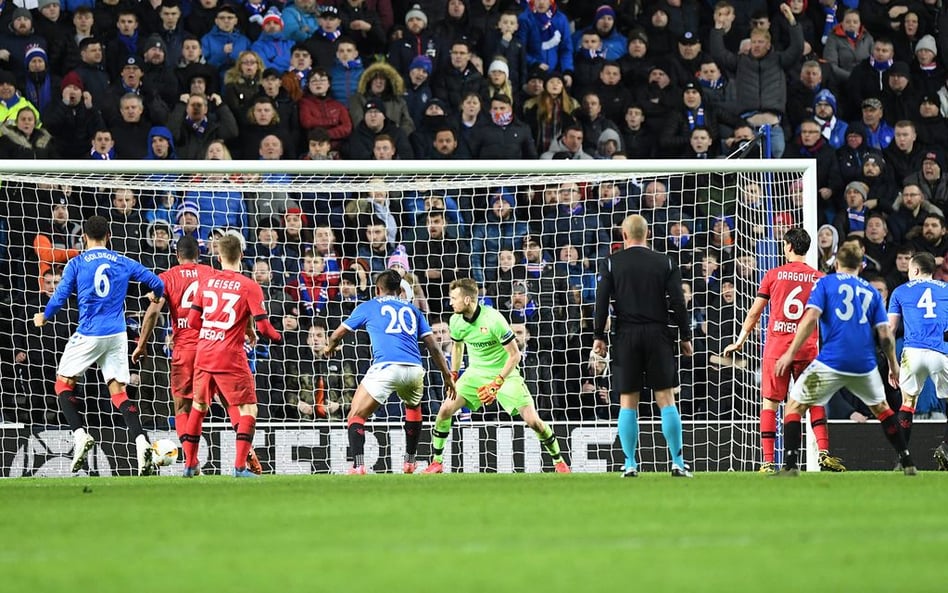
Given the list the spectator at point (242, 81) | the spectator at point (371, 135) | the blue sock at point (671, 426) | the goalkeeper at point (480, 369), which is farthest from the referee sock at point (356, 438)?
the spectator at point (242, 81)

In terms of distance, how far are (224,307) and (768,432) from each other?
483 cm

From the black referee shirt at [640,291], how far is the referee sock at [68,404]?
4.63m

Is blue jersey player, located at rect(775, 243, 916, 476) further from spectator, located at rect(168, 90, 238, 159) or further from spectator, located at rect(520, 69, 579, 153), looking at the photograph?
spectator, located at rect(168, 90, 238, 159)

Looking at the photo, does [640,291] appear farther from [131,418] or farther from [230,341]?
[131,418]

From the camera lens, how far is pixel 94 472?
1438 cm

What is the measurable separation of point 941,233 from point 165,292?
9201 mm

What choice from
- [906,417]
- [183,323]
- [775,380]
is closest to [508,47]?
[183,323]

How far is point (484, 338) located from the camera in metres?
13.6

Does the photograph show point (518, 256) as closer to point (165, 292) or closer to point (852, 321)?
point (165, 292)

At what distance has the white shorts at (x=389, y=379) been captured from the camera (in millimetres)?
13195

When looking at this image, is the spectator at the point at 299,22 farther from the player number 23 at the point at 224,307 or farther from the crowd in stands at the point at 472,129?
the player number 23 at the point at 224,307

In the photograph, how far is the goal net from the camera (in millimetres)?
14742

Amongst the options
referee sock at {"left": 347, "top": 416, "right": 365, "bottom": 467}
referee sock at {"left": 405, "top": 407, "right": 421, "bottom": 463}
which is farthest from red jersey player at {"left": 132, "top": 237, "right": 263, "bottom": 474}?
referee sock at {"left": 405, "top": 407, "right": 421, "bottom": 463}

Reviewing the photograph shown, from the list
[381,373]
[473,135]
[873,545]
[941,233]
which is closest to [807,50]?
[941,233]
